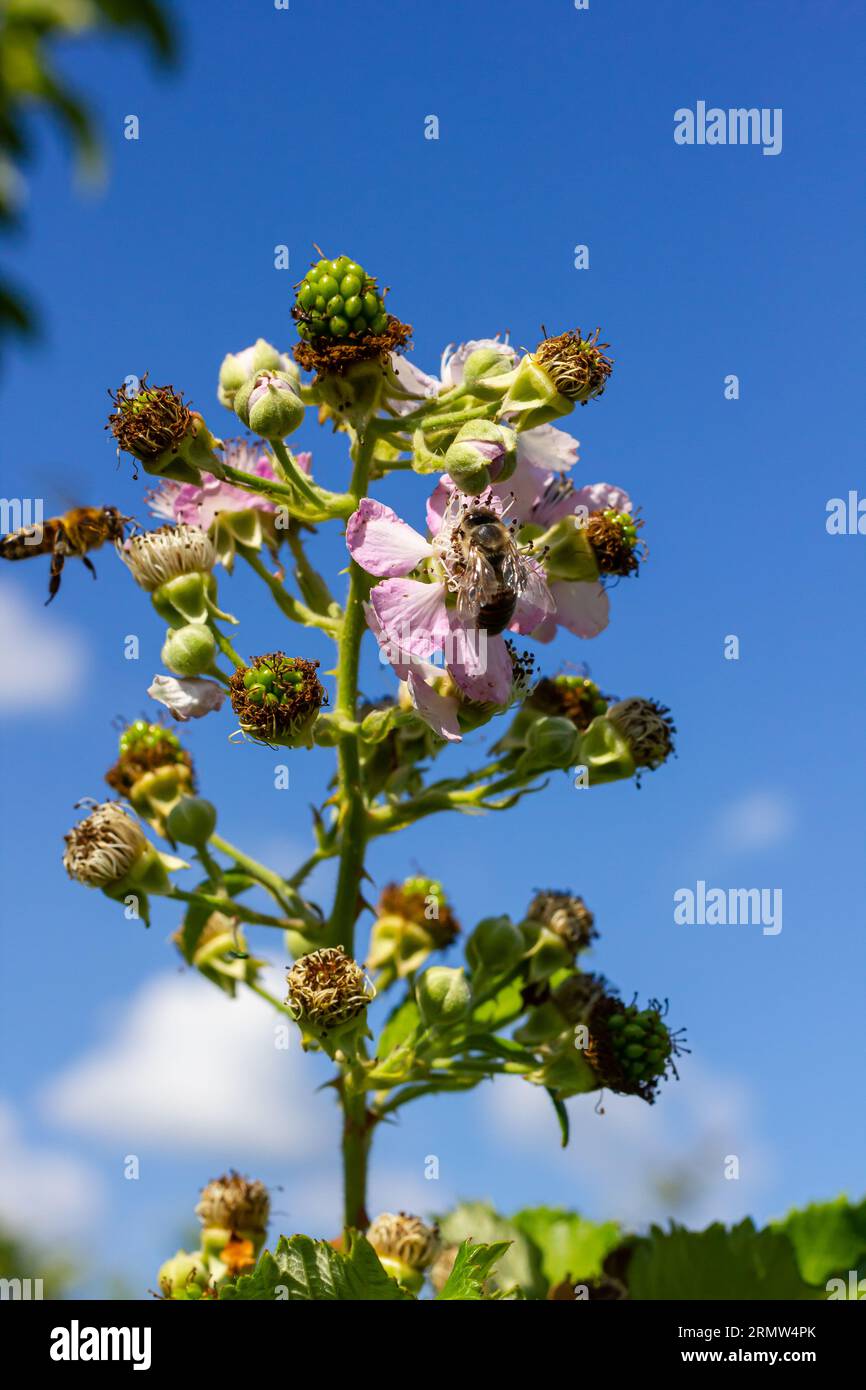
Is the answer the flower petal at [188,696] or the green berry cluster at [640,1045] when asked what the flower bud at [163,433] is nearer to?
the flower petal at [188,696]

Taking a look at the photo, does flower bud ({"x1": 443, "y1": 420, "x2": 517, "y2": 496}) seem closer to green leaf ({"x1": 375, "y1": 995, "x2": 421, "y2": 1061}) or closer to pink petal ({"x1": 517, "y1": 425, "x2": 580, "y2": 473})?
Result: pink petal ({"x1": 517, "y1": 425, "x2": 580, "y2": 473})

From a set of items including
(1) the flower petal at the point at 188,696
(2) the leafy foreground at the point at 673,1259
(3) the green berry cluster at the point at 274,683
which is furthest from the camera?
(2) the leafy foreground at the point at 673,1259

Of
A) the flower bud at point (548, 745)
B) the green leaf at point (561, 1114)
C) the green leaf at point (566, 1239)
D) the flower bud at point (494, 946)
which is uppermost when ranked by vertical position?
the flower bud at point (548, 745)

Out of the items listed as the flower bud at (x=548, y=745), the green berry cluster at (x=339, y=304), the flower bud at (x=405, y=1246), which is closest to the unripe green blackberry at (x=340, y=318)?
the green berry cluster at (x=339, y=304)
